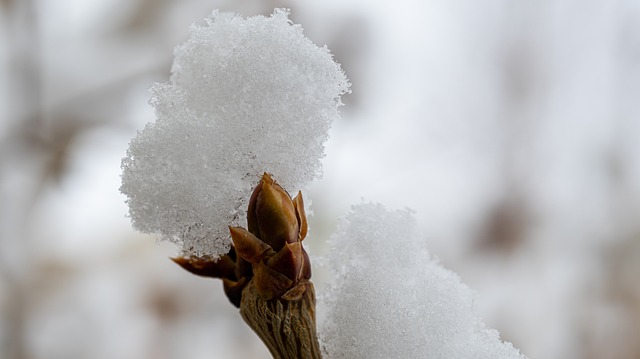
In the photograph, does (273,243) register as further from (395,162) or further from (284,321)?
(395,162)

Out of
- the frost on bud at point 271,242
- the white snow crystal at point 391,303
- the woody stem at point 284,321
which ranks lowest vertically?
the woody stem at point 284,321

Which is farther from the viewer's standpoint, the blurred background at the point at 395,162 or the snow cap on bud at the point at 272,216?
the blurred background at the point at 395,162

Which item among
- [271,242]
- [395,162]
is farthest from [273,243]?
[395,162]

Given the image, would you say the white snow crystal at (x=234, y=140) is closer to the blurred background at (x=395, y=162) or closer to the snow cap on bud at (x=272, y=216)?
the snow cap on bud at (x=272, y=216)

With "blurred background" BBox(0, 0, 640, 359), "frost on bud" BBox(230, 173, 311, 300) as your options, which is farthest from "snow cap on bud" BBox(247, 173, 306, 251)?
"blurred background" BBox(0, 0, 640, 359)

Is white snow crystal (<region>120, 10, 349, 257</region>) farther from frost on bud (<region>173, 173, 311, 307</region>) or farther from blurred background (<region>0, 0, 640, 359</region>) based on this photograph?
blurred background (<region>0, 0, 640, 359</region>)

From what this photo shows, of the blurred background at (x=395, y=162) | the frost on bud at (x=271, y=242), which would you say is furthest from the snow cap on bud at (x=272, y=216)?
the blurred background at (x=395, y=162)
